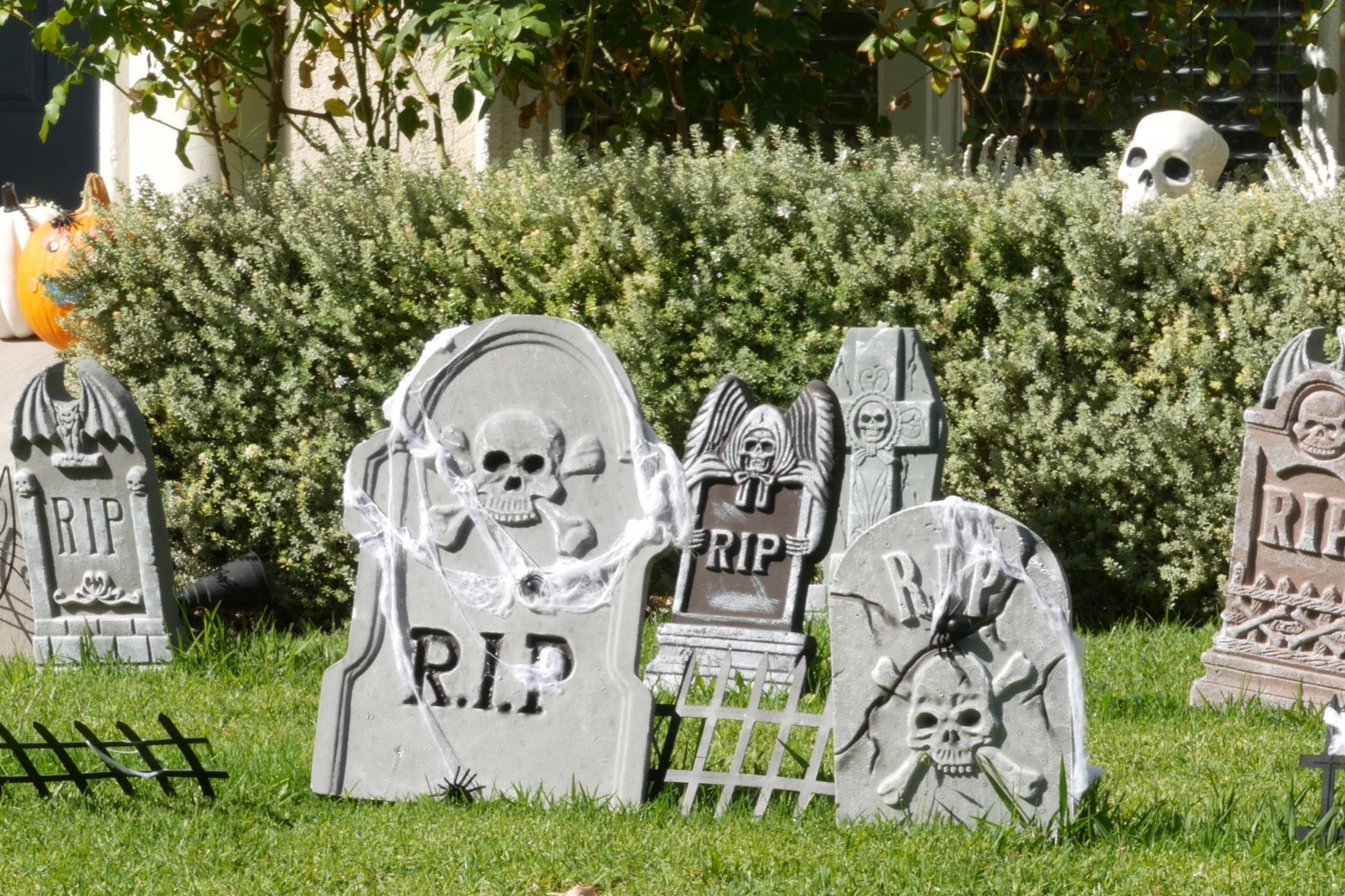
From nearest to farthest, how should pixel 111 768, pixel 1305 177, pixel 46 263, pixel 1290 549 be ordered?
pixel 111 768 < pixel 1290 549 < pixel 1305 177 < pixel 46 263

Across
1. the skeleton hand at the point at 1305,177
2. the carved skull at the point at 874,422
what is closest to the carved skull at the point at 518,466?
the carved skull at the point at 874,422

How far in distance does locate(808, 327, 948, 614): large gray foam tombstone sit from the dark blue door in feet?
17.8

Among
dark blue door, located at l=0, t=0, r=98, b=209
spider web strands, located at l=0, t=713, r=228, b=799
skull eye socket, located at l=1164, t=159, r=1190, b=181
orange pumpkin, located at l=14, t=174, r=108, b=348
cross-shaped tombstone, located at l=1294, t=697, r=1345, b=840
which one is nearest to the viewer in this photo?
cross-shaped tombstone, located at l=1294, t=697, r=1345, b=840

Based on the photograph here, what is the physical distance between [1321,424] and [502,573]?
2.46 m

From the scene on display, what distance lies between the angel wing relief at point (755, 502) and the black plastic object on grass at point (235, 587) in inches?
76.5

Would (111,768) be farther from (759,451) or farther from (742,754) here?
(759,451)

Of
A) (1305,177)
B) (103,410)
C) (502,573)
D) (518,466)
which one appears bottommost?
(502,573)

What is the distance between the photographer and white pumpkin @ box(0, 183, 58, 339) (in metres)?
8.17

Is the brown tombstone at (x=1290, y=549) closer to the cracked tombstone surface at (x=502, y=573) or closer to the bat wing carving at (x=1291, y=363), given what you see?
the bat wing carving at (x=1291, y=363)

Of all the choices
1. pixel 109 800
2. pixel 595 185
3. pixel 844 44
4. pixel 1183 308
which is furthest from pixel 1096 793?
pixel 844 44

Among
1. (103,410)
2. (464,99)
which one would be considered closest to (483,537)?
(103,410)

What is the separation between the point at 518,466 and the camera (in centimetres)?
373

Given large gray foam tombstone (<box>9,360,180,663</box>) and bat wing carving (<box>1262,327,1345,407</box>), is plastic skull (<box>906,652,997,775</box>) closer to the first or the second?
bat wing carving (<box>1262,327,1345,407</box>)

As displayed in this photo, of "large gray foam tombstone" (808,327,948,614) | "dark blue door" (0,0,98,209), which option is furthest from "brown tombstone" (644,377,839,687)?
"dark blue door" (0,0,98,209)
